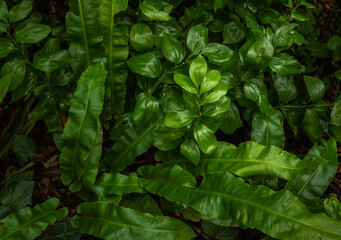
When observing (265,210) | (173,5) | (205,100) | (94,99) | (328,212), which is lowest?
(328,212)

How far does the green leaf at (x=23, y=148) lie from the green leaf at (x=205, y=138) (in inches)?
45.7

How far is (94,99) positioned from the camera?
1.65 metres

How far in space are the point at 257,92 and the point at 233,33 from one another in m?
0.44

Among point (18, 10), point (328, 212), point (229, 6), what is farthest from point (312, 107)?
point (18, 10)

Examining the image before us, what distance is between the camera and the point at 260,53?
5.26 feet

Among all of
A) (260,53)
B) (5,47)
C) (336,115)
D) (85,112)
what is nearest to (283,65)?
(260,53)

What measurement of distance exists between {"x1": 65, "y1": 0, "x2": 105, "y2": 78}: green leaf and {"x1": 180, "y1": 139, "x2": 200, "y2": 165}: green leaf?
0.68 m

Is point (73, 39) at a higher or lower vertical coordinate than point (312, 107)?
higher

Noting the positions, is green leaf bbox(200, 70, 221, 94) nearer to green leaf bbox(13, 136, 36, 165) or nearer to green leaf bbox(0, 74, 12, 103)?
green leaf bbox(0, 74, 12, 103)

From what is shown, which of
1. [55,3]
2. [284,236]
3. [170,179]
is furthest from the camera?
[55,3]

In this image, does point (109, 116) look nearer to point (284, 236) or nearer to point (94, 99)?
point (94, 99)

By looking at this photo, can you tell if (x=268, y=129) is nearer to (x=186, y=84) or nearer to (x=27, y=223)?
(x=186, y=84)

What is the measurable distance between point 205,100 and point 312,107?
884 mm

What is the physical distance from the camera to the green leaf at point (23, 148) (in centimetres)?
202
